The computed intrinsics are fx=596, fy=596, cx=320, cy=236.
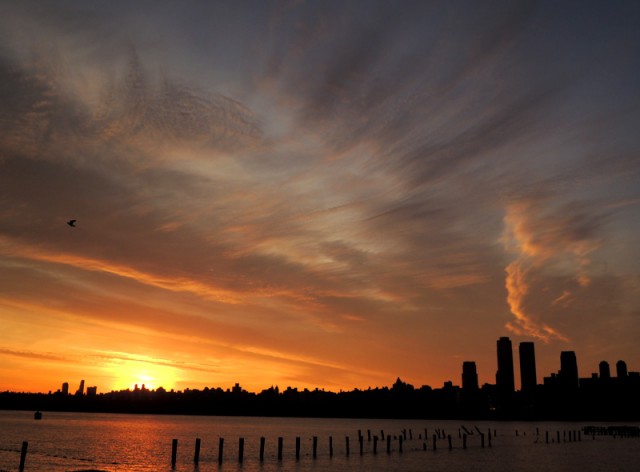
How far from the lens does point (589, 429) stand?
586ft

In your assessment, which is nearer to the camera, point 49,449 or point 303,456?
point 303,456

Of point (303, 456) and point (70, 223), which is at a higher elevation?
point (70, 223)

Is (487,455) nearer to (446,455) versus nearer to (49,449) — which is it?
(446,455)

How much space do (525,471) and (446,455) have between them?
76.1 ft

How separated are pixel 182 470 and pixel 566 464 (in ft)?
179

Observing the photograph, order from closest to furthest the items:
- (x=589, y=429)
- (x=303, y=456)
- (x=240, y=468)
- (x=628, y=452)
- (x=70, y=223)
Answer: (x=70, y=223)
(x=240, y=468)
(x=303, y=456)
(x=628, y=452)
(x=589, y=429)

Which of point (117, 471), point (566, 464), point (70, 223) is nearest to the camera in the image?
point (70, 223)

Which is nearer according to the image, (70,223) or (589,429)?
(70,223)

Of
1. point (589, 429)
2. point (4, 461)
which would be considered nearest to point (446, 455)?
point (4, 461)

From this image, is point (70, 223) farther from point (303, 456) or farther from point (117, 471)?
point (303, 456)

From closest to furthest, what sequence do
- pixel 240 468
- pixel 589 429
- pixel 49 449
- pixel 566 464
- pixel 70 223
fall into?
pixel 70 223
pixel 240 468
pixel 566 464
pixel 49 449
pixel 589 429

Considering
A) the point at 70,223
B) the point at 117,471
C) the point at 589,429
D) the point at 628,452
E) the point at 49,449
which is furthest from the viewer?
the point at 589,429

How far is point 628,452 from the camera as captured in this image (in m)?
109

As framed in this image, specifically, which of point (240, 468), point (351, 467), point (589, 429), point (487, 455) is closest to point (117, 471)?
point (240, 468)
